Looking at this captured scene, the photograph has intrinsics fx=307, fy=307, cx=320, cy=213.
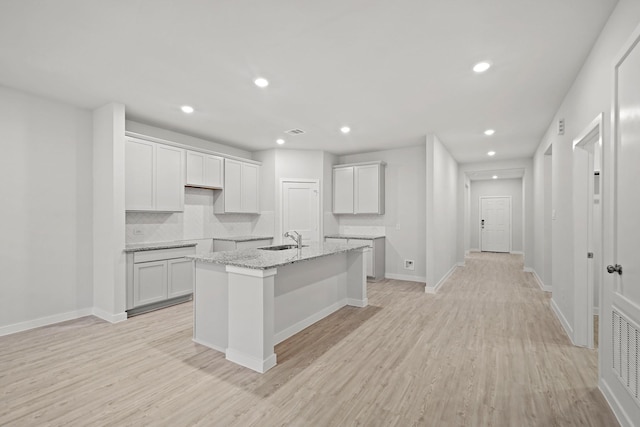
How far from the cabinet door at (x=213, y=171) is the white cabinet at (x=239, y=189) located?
0.14m

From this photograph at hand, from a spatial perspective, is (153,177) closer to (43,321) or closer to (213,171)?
(213,171)

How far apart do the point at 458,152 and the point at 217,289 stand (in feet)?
19.7

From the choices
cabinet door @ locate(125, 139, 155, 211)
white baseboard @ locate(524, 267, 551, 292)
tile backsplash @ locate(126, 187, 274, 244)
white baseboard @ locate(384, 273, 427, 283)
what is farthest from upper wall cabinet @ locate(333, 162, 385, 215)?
cabinet door @ locate(125, 139, 155, 211)

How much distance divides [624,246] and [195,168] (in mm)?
5162

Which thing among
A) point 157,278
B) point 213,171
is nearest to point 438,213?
point 213,171

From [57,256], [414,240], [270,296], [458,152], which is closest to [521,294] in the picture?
[414,240]

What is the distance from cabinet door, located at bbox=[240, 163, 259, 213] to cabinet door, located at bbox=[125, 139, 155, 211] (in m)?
1.83

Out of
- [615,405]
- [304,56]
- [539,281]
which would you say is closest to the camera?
[615,405]

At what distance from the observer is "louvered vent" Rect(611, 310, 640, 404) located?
68.3 inches

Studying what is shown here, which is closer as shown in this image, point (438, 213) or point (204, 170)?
point (204, 170)

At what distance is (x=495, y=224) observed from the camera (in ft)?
35.8

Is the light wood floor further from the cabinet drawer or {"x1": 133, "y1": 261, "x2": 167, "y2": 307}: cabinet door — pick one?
the cabinet drawer

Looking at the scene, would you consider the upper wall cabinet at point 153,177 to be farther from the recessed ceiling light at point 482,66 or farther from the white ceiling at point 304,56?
the recessed ceiling light at point 482,66

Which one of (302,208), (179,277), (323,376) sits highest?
(302,208)
